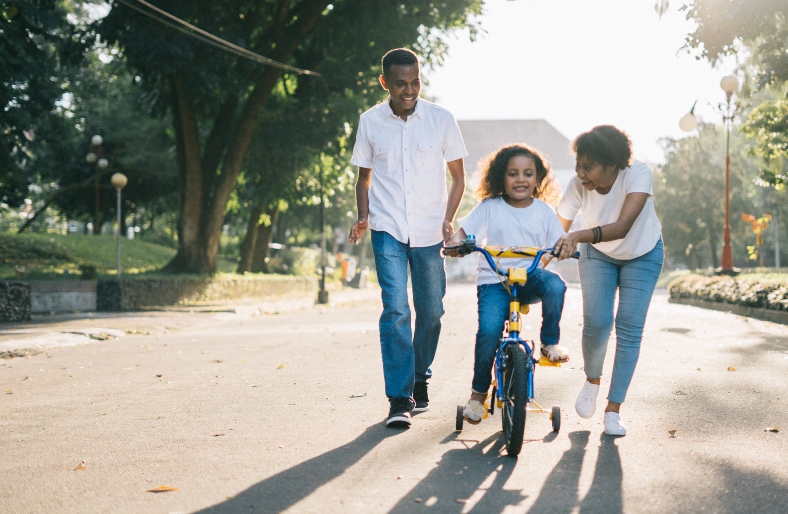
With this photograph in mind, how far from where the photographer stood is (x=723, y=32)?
15922 millimetres

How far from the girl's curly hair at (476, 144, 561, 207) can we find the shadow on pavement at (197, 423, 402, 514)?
4.96ft

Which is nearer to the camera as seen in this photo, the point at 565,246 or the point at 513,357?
the point at 513,357

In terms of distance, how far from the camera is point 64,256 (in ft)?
88.0

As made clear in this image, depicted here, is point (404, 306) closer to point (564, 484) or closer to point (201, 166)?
point (564, 484)

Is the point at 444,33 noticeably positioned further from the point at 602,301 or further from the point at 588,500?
the point at 588,500

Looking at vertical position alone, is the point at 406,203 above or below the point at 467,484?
above

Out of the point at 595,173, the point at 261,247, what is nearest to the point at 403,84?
the point at 595,173

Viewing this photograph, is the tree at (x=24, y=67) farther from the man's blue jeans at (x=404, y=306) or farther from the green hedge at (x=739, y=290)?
the green hedge at (x=739, y=290)

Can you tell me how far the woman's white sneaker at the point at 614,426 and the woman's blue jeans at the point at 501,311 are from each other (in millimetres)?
572

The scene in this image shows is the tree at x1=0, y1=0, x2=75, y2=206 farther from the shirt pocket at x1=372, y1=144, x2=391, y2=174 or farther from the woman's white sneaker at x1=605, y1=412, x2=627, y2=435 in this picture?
the woman's white sneaker at x1=605, y1=412, x2=627, y2=435

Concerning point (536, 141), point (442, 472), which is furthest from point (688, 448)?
point (536, 141)

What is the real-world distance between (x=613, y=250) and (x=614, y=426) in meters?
0.97

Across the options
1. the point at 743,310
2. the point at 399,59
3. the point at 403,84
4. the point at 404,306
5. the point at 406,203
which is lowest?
the point at 743,310

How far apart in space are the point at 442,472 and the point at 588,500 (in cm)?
76
